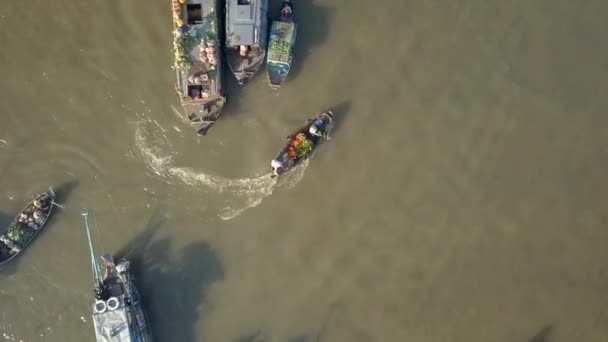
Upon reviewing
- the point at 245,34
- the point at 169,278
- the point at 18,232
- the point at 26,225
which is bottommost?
the point at 169,278

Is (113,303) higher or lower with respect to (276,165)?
lower

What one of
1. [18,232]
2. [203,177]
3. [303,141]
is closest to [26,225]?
[18,232]

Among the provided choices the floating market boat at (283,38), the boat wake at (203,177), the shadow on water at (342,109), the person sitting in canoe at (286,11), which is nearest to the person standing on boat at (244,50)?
the floating market boat at (283,38)

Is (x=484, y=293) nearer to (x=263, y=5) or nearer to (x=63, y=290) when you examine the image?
(x=263, y=5)

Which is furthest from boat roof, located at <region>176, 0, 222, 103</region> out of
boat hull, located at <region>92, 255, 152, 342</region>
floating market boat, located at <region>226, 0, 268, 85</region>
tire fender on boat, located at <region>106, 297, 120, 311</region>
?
tire fender on boat, located at <region>106, 297, 120, 311</region>

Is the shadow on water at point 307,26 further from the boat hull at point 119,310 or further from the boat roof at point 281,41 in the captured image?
the boat hull at point 119,310

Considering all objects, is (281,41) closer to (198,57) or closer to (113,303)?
(198,57)

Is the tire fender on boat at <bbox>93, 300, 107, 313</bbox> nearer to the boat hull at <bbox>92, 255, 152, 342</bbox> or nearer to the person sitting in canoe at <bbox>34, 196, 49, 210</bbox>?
the boat hull at <bbox>92, 255, 152, 342</bbox>
